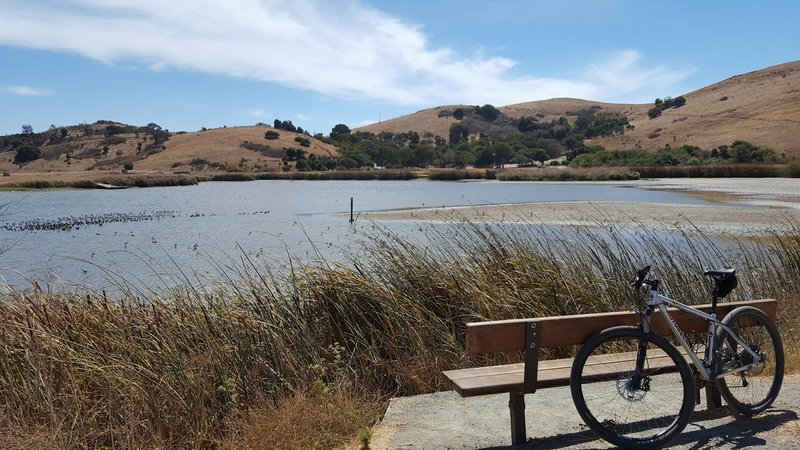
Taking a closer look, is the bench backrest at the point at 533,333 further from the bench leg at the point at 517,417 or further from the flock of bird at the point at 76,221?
the flock of bird at the point at 76,221

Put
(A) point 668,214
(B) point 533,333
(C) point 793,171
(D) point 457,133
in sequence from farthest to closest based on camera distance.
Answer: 1. (D) point 457,133
2. (C) point 793,171
3. (A) point 668,214
4. (B) point 533,333

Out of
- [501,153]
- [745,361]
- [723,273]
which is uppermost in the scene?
[501,153]

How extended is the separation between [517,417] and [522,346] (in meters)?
0.53

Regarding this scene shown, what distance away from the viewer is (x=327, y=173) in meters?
101

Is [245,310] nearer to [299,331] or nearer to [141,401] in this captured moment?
[299,331]

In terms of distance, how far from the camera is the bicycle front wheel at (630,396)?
4254 mm

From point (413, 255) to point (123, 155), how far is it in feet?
439

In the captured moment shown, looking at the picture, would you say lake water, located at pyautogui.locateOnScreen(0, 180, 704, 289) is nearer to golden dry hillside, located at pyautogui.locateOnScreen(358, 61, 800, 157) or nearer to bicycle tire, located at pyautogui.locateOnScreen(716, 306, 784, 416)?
bicycle tire, located at pyautogui.locateOnScreen(716, 306, 784, 416)

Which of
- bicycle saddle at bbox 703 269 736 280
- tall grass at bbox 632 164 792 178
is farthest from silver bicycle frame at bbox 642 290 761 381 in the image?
tall grass at bbox 632 164 792 178

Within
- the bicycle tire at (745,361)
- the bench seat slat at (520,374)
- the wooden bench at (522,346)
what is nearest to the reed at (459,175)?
the bicycle tire at (745,361)

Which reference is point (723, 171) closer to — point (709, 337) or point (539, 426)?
point (709, 337)

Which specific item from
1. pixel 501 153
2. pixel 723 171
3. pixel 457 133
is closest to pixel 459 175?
pixel 723 171

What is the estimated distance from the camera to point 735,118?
411 feet

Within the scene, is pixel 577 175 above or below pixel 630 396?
below
